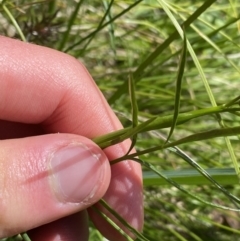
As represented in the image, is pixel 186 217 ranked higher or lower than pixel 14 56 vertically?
lower

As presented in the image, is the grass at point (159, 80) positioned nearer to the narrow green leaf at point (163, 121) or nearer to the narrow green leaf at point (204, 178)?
the narrow green leaf at point (204, 178)

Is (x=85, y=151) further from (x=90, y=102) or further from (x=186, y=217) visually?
(x=186, y=217)

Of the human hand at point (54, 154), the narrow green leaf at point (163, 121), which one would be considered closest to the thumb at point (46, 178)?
the human hand at point (54, 154)

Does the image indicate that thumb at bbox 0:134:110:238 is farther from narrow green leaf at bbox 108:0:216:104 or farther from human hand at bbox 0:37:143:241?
narrow green leaf at bbox 108:0:216:104

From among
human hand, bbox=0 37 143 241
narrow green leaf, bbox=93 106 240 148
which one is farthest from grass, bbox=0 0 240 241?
narrow green leaf, bbox=93 106 240 148

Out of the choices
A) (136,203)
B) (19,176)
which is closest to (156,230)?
(136,203)

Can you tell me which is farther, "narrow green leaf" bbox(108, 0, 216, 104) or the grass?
the grass

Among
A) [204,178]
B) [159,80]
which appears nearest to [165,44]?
[204,178]

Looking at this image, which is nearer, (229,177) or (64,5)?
(229,177)
